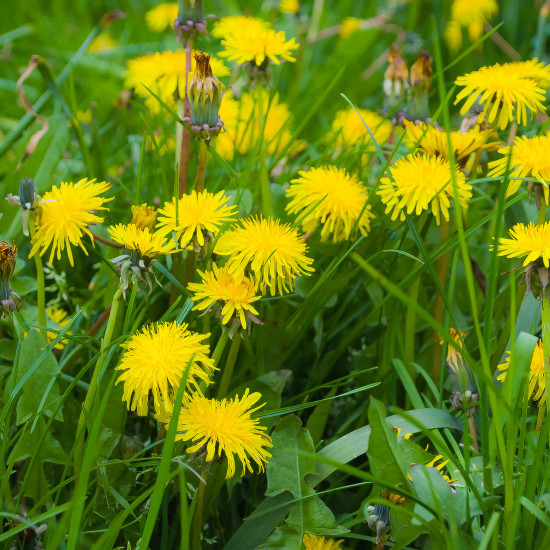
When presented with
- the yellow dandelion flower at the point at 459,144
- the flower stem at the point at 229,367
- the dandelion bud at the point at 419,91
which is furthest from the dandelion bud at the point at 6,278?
the dandelion bud at the point at 419,91

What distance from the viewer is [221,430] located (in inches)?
28.0

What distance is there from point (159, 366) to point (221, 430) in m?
0.09

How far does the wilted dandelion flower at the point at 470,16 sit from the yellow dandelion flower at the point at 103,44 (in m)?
1.12

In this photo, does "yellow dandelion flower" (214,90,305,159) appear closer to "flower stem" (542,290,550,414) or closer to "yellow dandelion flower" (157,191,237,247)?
"yellow dandelion flower" (157,191,237,247)

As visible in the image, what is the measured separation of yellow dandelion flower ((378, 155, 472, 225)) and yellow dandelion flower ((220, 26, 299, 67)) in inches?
11.2

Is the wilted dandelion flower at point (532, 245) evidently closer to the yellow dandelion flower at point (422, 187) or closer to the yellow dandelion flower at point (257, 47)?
the yellow dandelion flower at point (422, 187)

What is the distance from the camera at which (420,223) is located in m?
1.01

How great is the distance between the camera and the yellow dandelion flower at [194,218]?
0.82m

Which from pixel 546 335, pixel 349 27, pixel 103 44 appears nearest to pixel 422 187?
pixel 546 335

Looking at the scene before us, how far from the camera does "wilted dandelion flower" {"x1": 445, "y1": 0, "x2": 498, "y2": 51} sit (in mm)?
2424

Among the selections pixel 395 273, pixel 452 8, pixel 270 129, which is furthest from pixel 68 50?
pixel 395 273

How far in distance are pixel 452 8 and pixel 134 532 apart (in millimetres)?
2257

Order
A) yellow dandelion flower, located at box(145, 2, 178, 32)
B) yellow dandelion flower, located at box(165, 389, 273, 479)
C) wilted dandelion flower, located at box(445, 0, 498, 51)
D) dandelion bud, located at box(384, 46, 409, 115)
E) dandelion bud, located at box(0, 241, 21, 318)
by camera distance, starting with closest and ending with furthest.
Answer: yellow dandelion flower, located at box(165, 389, 273, 479), dandelion bud, located at box(0, 241, 21, 318), dandelion bud, located at box(384, 46, 409, 115), yellow dandelion flower, located at box(145, 2, 178, 32), wilted dandelion flower, located at box(445, 0, 498, 51)

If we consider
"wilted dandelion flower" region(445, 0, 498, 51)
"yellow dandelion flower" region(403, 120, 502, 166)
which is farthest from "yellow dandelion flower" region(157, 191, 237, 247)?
"wilted dandelion flower" region(445, 0, 498, 51)
